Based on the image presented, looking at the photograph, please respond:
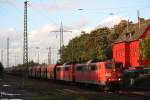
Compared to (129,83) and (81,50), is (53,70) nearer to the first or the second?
(129,83)

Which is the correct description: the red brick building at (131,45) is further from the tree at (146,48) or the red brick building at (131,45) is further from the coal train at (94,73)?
the coal train at (94,73)

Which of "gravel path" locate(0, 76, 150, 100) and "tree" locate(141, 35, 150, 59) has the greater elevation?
"tree" locate(141, 35, 150, 59)

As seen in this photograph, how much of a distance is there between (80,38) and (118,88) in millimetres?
117604

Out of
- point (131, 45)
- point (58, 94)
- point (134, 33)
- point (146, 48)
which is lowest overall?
point (58, 94)

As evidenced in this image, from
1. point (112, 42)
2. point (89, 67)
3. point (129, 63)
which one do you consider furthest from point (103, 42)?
point (89, 67)

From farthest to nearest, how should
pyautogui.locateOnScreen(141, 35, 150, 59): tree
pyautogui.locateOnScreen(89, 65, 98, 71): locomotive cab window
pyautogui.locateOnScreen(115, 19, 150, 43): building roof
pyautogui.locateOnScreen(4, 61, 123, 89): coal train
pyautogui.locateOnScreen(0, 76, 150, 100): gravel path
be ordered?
pyautogui.locateOnScreen(115, 19, 150, 43): building roof → pyautogui.locateOnScreen(141, 35, 150, 59): tree → pyautogui.locateOnScreen(89, 65, 98, 71): locomotive cab window → pyautogui.locateOnScreen(4, 61, 123, 89): coal train → pyautogui.locateOnScreen(0, 76, 150, 100): gravel path

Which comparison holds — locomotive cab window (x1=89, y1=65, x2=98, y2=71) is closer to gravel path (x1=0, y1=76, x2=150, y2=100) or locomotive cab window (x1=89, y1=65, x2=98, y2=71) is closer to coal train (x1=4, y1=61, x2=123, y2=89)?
coal train (x1=4, y1=61, x2=123, y2=89)

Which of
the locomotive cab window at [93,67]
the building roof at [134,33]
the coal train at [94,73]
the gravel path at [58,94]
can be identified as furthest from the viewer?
the building roof at [134,33]

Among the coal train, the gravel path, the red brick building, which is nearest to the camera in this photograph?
the gravel path

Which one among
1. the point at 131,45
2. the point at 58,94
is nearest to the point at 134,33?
the point at 131,45

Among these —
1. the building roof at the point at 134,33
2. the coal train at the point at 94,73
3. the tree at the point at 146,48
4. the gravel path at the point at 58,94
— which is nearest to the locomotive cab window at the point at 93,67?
the coal train at the point at 94,73

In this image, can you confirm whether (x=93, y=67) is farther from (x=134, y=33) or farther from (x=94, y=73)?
(x=134, y=33)

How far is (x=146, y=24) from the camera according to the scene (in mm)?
112500

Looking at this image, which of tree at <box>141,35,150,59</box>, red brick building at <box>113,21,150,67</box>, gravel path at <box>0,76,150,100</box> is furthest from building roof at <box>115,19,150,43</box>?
gravel path at <box>0,76,150,100</box>
